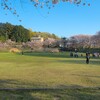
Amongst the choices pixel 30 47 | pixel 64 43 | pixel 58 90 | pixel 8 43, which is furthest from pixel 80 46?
pixel 58 90

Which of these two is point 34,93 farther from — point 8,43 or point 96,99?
point 8,43

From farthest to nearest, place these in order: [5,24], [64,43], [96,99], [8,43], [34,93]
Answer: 1. [64,43]
2. [5,24]
3. [8,43]
4. [34,93]
5. [96,99]

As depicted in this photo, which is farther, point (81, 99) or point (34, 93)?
point (34, 93)

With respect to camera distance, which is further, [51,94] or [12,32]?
[12,32]

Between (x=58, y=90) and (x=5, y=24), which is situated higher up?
(x=5, y=24)

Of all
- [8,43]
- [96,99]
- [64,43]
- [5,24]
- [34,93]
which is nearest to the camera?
[96,99]

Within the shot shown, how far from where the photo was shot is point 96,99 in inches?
379

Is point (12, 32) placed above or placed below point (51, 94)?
above

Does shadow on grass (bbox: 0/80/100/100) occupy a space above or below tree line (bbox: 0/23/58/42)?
below

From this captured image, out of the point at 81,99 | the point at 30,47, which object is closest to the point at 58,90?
the point at 81,99

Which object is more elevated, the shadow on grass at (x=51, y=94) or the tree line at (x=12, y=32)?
the tree line at (x=12, y=32)

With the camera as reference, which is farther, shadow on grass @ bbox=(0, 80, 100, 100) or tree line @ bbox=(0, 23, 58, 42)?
tree line @ bbox=(0, 23, 58, 42)

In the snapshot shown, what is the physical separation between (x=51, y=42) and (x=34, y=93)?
11989cm

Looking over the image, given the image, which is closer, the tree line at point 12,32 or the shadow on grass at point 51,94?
the shadow on grass at point 51,94
